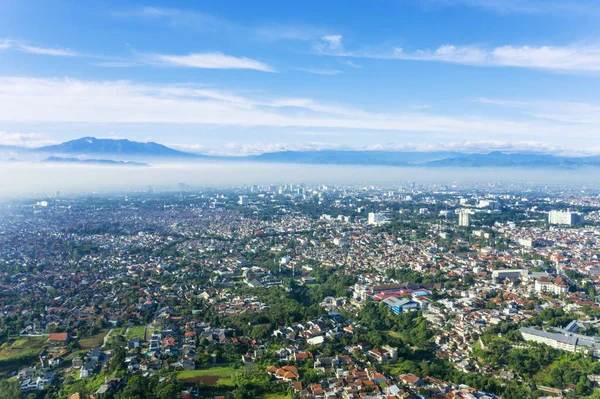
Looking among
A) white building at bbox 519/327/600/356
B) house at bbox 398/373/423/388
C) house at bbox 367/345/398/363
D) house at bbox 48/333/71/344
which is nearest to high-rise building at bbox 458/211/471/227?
white building at bbox 519/327/600/356

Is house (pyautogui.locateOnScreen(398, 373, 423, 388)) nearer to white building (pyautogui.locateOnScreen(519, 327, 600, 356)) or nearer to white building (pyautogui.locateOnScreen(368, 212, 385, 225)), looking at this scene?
white building (pyautogui.locateOnScreen(519, 327, 600, 356))

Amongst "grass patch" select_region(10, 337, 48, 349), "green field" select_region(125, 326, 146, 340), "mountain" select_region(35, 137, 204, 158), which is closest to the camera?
"grass patch" select_region(10, 337, 48, 349)

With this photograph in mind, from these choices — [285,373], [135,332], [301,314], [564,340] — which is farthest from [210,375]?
[564,340]

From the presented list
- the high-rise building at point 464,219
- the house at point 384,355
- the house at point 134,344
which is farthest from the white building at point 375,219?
the house at point 134,344

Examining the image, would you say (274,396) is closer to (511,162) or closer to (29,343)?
(29,343)

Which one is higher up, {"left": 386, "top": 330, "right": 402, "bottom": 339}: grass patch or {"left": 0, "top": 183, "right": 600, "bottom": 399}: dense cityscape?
{"left": 0, "top": 183, "right": 600, "bottom": 399}: dense cityscape

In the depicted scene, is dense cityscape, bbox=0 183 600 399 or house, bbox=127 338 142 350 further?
house, bbox=127 338 142 350
